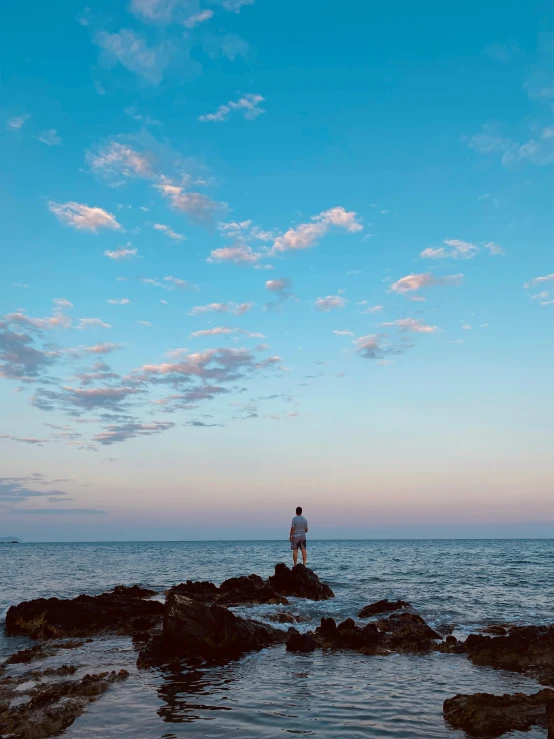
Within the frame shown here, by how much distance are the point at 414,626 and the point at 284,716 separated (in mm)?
8758

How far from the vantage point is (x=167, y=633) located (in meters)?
14.8

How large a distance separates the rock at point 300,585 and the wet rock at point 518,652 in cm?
1163

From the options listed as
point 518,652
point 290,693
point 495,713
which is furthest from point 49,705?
point 518,652

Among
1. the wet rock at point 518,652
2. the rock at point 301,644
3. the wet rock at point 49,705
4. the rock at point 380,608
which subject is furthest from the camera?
the rock at point 380,608

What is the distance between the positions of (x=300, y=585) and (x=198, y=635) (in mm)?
11769

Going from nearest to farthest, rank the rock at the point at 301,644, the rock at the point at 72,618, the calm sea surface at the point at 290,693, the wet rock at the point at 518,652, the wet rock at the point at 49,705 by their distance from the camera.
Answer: the wet rock at the point at 49,705
the calm sea surface at the point at 290,693
the wet rock at the point at 518,652
the rock at the point at 301,644
the rock at the point at 72,618

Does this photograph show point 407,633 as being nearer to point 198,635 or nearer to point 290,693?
point 198,635

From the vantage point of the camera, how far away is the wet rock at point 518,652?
13030 millimetres

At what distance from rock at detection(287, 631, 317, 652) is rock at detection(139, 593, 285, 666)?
38.9 inches

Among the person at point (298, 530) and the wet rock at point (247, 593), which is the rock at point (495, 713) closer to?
the wet rock at point (247, 593)

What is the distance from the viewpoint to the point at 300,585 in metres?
25.8

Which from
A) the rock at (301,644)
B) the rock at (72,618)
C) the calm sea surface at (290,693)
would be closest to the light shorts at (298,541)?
the calm sea surface at (290,693)

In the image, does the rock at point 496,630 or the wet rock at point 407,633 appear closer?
the wet rock at point 407,633

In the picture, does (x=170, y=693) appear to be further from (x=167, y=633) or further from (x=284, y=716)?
(x=167, y=633)
